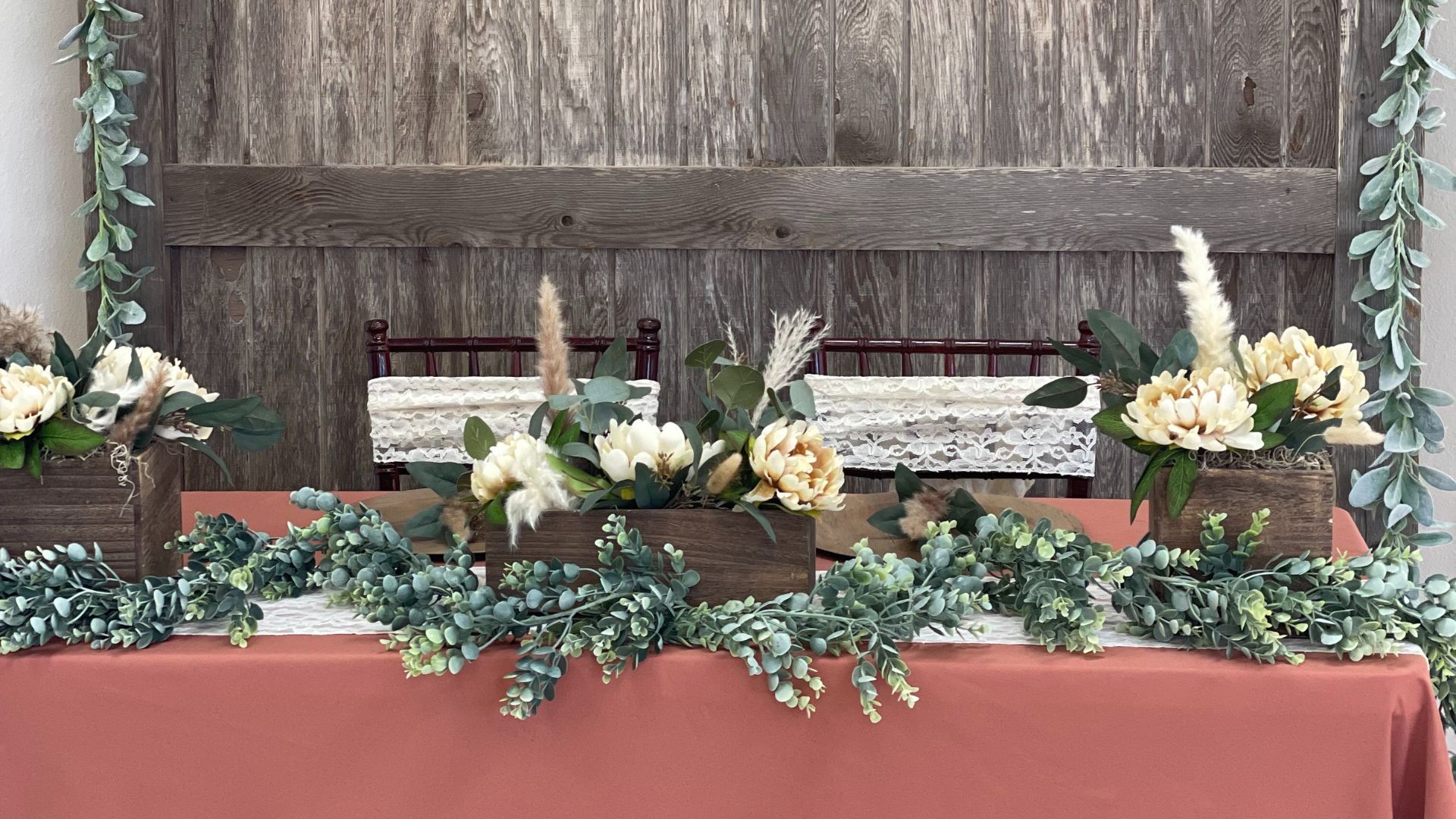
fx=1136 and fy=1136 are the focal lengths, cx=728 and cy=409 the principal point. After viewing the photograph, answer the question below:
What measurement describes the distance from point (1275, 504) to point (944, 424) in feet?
3.05

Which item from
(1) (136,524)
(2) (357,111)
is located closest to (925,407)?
(1) (136,524)

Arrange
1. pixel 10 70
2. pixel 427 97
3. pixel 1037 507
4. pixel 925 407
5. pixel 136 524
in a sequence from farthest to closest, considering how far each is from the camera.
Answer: pixel 427 97 < pixel 10 70 < pixel 925 407 < pixel 1037 507 < pixel 136 524

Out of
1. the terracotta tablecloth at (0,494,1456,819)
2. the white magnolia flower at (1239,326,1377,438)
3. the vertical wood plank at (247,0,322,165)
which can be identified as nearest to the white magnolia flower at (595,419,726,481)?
the terracotta tablecloth at (0,494,1456,819)

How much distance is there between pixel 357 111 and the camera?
2.36m

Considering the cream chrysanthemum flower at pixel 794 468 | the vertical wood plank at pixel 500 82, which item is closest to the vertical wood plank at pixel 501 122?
the vertical wood plank at pixel 500 82

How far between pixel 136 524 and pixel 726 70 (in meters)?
1.66

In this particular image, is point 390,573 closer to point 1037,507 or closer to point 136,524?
point 136,524

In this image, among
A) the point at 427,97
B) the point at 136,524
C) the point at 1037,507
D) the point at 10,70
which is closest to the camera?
the point at 136,524

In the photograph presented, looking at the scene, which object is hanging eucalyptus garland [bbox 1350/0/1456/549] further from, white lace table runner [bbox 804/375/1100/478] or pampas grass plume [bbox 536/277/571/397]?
pampas grass plume [bbox 536/277/571/397]

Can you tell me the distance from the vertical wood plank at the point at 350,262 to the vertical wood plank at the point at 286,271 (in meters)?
0.02

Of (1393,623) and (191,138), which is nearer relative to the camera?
(1393,623)

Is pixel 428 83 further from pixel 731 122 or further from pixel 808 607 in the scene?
pixel 808 607

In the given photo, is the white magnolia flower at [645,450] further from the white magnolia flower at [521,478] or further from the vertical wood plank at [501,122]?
the vertical wood plank at [501,122]

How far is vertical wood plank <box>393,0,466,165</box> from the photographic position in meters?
2.34
